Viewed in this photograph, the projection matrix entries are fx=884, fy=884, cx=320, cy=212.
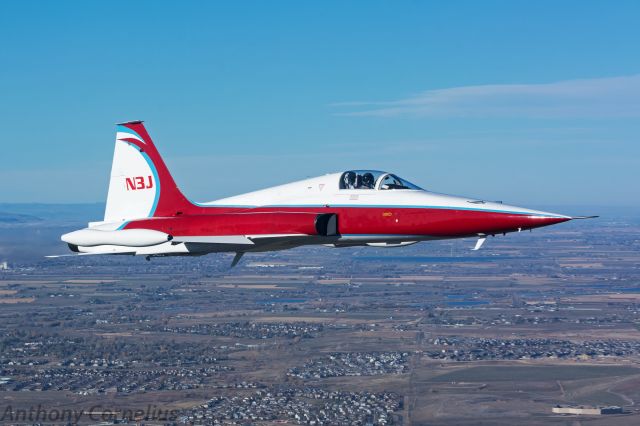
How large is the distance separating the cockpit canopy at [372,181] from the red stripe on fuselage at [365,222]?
3.51 ft

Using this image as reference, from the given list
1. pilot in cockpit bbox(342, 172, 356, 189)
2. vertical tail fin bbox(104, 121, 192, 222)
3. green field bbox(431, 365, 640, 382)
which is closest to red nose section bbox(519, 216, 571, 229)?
pilot in cockpit bbox(342, 172, 356, 189)

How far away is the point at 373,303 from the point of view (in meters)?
149

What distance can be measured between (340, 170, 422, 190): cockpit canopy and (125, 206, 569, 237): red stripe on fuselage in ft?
3.51

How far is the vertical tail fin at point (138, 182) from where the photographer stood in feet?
127

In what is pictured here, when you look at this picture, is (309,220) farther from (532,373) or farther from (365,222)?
(532,373)

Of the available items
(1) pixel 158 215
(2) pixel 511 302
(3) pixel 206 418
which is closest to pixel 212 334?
(3) pixel 206 418

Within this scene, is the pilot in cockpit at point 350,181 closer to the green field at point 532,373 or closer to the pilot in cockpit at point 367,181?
the pilot in cockpit at point 367,181

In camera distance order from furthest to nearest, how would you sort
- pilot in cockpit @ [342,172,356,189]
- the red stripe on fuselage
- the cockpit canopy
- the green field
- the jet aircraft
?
the green field < pilot in cockpit @ [342,172,356,189] < the cockpit canopy < the jet aircraft < the red stripe on fuselage

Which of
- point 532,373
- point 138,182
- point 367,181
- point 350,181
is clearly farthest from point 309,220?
point 532,373

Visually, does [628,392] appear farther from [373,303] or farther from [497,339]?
[373,303]

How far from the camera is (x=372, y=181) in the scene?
34.4m

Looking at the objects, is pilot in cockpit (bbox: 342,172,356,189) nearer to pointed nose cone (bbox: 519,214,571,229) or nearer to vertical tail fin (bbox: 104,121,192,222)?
pointed nose cone (bbox: 519,214,571,229)

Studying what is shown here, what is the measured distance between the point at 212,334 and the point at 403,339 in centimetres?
2535

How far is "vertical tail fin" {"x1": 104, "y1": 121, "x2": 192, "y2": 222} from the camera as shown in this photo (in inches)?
1527
